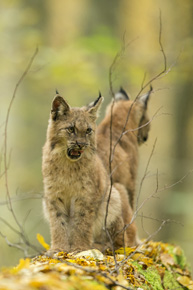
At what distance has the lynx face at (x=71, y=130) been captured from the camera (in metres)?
5.32

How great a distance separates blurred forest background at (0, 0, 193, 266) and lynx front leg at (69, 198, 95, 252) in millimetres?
3911

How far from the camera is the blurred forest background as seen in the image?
37.0 feet

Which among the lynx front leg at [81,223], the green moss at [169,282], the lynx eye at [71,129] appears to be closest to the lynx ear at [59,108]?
the lynx eye at [71,129]

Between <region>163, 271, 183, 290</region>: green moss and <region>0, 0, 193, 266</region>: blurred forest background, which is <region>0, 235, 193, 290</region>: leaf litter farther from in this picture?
<region>0, 0, 193, 266</region>: blurred forest background

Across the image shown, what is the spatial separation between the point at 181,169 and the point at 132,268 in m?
7.44

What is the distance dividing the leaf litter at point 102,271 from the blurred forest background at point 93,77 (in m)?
4.32

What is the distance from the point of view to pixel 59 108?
214 inches

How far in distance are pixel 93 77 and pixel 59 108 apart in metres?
6.19

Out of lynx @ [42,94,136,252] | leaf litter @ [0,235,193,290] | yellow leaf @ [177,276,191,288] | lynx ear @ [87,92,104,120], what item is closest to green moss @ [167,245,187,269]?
leaf litter @ [0,235,193,290]

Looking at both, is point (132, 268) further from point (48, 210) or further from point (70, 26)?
point (70, 26)

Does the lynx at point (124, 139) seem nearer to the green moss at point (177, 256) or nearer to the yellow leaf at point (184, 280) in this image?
the green moss at point (177, 256)

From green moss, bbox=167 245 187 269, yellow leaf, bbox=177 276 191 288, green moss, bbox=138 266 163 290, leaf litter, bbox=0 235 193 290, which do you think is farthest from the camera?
green moss, bbox=167 245 187 269

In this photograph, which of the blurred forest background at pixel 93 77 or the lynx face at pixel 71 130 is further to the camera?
the blurred forest background at pixel 93 77

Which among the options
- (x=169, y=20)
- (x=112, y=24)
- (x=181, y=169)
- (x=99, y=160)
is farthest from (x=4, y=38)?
(x=99, y=160)
